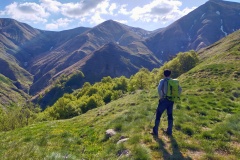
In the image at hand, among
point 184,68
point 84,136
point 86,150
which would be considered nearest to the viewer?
point 86,150

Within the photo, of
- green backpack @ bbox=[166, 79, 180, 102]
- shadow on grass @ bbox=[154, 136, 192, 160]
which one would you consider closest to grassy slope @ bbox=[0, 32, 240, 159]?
shadow on grass @ bbox=[154, 136, 192, 160]

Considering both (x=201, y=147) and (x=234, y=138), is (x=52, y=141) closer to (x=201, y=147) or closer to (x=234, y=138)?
(x=201, y=147)

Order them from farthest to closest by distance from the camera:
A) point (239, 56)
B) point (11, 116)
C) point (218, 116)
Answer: point (11, 116) → point (239, 56) → point (218, 116)

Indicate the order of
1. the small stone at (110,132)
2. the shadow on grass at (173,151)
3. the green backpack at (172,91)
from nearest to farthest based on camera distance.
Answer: the shadow on grass at (173,151), the green backpack at (172,91), the small stone at (110,132)

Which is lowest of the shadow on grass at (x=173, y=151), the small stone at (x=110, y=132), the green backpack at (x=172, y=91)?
the shadow on grass at (x=173, y=151)

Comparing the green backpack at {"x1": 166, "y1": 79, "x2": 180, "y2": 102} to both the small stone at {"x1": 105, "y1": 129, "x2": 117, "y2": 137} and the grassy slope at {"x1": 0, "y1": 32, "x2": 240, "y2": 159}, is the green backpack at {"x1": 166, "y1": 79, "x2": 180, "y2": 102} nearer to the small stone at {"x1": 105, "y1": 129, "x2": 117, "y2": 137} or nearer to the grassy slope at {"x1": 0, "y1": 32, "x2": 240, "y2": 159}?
the grassy slope at {"x1": 0, "y1": 32, "x2": 240, "y2": 159}

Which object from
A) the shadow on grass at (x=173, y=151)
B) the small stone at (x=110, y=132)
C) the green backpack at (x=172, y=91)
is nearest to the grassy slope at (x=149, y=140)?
the shadow on grass at (x=173, y=151)

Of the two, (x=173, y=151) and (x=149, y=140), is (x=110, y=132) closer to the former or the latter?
(x=149, y=140)

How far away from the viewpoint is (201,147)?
507 inches

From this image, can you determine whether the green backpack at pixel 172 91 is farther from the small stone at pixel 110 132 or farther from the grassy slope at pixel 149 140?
the small stone at pixel 110 132

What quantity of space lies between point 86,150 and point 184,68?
7866 centimetres

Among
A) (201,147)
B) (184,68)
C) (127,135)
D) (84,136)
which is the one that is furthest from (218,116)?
(184,68)

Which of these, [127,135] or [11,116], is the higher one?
[127,135]

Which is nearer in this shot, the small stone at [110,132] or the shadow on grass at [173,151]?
the shadow on grass at [173,151]
